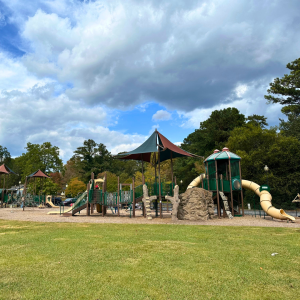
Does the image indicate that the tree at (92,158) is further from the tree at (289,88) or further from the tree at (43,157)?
the tree at (289,88)

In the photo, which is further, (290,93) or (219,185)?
(290,93)

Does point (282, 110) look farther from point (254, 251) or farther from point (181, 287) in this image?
point (181, 287)

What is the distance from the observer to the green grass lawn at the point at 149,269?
3.82 meters

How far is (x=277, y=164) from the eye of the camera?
92.6ft

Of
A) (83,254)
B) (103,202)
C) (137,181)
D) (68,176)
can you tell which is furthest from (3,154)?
(83,254)

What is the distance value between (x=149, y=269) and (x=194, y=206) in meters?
10.9

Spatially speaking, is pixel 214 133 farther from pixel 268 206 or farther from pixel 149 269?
pixel 149 269

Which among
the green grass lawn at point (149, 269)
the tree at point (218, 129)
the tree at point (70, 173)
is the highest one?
the tree at point (218, 129)

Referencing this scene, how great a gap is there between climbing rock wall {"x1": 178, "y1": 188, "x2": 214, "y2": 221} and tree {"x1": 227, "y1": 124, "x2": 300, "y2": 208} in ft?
43.8

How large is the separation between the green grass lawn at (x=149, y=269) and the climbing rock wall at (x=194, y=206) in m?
7.58

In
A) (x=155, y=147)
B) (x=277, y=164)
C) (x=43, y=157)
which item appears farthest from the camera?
(x=43, y=157)

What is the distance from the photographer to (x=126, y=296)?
12.1 feet

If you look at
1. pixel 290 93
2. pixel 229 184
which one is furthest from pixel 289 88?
pixel 229 184

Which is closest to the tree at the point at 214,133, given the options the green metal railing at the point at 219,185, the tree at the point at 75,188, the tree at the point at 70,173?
the green metal railing at the point at 219,185
